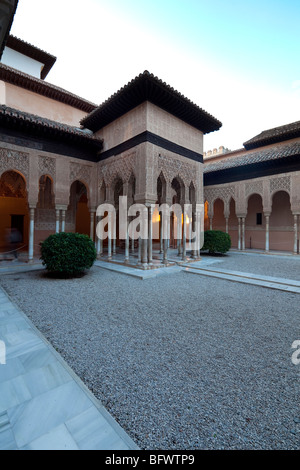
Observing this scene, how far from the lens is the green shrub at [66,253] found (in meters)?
6.19

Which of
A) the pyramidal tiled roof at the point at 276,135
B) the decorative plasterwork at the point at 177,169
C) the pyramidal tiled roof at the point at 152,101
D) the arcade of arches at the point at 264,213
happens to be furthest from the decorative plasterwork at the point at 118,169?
the pyramidal tiled roof at the point at 276,135

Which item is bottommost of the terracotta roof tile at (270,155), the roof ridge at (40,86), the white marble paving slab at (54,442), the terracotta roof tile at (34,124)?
the white marble paving slab at (54,442)

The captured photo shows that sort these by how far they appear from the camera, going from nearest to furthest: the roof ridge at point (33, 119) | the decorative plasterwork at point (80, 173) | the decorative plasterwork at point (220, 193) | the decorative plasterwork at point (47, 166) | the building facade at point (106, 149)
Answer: the roof ridge at point (33, 119) < the building facade at point (106, 149) < the decorative plasterwork at point (47, 166) < the decorative plasterwork at point (80, 173) < the decorative plasterwork at point (220, 193)

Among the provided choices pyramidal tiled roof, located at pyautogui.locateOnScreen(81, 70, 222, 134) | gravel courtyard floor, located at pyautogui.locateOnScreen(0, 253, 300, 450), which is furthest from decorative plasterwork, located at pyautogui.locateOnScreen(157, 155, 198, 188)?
gravel courtyard floor, located at pyautogui.locateOnScreen(0, 253, 300, 450)

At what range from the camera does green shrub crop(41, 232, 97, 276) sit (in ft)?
20.3

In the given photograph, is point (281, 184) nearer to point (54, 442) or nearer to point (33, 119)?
point (33, 119)

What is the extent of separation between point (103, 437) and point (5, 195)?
14710mm

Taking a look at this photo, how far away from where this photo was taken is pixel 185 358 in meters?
2.44

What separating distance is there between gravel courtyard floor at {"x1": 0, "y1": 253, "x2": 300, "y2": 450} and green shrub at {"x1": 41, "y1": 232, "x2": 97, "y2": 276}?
3.96ft

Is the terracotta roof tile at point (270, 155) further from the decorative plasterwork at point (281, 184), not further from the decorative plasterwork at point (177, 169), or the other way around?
the decorative plasterwork at point (177, 169)

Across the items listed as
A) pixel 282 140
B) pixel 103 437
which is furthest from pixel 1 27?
pixel 282 140

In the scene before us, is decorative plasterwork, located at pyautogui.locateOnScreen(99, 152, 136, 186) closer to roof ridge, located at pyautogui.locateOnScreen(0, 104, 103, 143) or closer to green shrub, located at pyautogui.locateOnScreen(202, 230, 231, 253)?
roof ridge, located at pyautogui.locateOnScreen(0, 104, 103, 143)

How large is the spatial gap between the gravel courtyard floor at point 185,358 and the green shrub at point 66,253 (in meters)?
1.21

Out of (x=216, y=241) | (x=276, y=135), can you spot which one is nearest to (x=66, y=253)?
(x=216, y=241)
